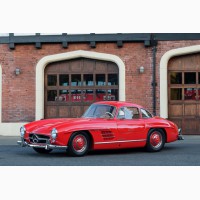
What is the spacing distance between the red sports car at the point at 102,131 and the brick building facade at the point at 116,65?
→ 19.5 ft

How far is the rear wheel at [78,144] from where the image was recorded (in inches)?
442

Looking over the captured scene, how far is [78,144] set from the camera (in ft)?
37.3

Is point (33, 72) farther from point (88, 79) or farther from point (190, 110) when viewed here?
point (190, 110)

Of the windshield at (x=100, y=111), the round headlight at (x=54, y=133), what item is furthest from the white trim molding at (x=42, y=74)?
the round headlight at (x=54, y=133)

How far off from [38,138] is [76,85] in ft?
28.5

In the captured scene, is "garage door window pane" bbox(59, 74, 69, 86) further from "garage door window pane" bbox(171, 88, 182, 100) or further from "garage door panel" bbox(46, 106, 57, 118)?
"garage door window pane" bbox(171, 88, 182, 100)

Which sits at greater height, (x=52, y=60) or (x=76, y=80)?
(x=52, y=60)

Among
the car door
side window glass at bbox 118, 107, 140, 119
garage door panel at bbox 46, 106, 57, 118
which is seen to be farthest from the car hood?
garage door panel at bbox 46, 106, 57, 118

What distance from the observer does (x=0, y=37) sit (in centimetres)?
1959

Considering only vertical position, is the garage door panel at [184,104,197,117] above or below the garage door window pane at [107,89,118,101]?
below

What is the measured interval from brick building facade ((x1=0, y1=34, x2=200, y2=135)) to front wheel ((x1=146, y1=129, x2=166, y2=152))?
19.6 ft

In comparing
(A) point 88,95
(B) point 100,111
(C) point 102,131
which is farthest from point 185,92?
(C) point 102,131

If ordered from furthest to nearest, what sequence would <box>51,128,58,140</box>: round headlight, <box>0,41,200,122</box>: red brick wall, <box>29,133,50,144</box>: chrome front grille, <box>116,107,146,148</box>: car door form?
<box>0,41,200,122</box>: red brick wall → <box>116,107,146,148</box>: car door → <box>29,133,50,144</box>: chrome front grille → <box>51,128,58,140</box>: round headlight

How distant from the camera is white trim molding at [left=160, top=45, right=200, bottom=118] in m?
18.8
